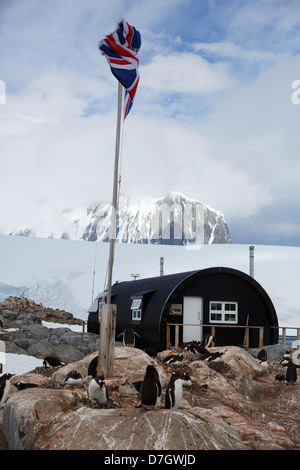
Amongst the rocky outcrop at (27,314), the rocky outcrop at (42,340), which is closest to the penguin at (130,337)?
the rocky outcrop at (42,340)

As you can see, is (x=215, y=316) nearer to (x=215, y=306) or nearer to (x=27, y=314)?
(x=215, y=306)

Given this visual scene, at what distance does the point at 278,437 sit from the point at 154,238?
166 meters

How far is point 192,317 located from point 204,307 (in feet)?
2.84

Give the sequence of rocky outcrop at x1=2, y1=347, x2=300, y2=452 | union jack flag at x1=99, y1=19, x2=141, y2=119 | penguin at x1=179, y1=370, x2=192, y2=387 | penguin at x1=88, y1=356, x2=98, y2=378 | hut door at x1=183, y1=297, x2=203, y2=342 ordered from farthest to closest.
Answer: hut door at x1=183, y1=297, x2=203, y2=342 → penguin at x1=88, y1=356, x2=98, y2=378 → penguin at x1=179, y1=370, x2=192, y2=387 → union jack flag at x1=99, y1=19, x2=141, y2=119 → rocky outcrop at x1=2, y1=347, x2=300, y2=452

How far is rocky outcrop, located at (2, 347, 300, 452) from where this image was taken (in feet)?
22.4

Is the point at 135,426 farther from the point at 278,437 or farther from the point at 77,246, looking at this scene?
the point at 77,246

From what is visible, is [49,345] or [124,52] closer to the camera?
[124,52]

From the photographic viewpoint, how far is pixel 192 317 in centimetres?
2355

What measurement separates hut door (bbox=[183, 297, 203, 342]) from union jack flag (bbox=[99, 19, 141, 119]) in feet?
45.6

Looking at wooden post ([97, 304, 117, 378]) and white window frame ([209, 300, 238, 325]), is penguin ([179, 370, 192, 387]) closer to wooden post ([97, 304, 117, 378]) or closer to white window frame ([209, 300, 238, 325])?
wooden post ([97, 304, 117, 378])

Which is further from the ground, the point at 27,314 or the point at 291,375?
the point at 291,375

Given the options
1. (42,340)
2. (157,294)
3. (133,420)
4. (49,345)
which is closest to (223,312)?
(157,294)

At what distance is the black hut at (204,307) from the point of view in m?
22.8

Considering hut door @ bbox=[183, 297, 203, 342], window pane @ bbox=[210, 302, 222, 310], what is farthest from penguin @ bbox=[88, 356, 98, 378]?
window pane @ bbox=[210, 302, 222, 310]
